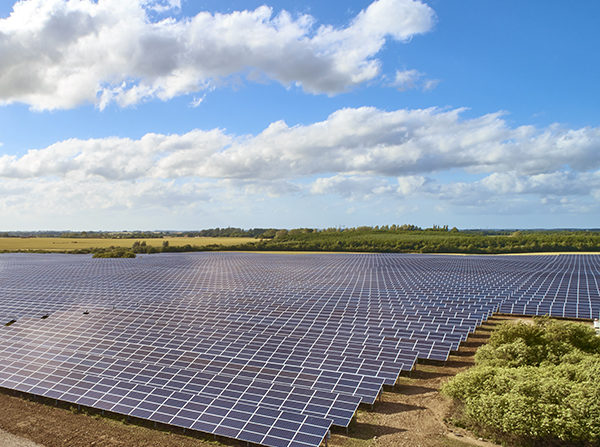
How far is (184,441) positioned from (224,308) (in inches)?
677

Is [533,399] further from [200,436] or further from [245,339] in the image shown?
[245,339]

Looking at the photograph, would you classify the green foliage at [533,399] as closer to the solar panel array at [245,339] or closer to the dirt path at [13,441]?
the solar panel array at [245,339]

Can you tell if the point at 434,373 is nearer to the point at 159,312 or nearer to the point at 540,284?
the point at 159,312

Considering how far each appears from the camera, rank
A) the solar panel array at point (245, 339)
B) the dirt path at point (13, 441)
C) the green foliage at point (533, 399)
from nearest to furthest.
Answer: the green foliage at point (533, 399) < the dirt path at point (13, 441) < the solar panel array at point (245, 339)

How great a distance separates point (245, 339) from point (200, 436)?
31.6ft

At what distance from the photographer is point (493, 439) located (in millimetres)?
18297

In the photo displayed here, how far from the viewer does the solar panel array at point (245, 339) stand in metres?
20.9

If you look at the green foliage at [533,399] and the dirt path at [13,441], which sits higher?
the green foliage at [533,399]

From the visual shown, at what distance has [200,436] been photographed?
64.5ft

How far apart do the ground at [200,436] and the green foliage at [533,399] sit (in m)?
1.49

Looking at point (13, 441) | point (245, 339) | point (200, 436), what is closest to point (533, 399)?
point (200, 436)

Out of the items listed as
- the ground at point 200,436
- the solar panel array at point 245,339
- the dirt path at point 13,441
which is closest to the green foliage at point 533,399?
the ground at point 200,436

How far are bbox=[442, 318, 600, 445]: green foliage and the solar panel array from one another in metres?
4.82

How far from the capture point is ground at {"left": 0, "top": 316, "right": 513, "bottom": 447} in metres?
18.9
